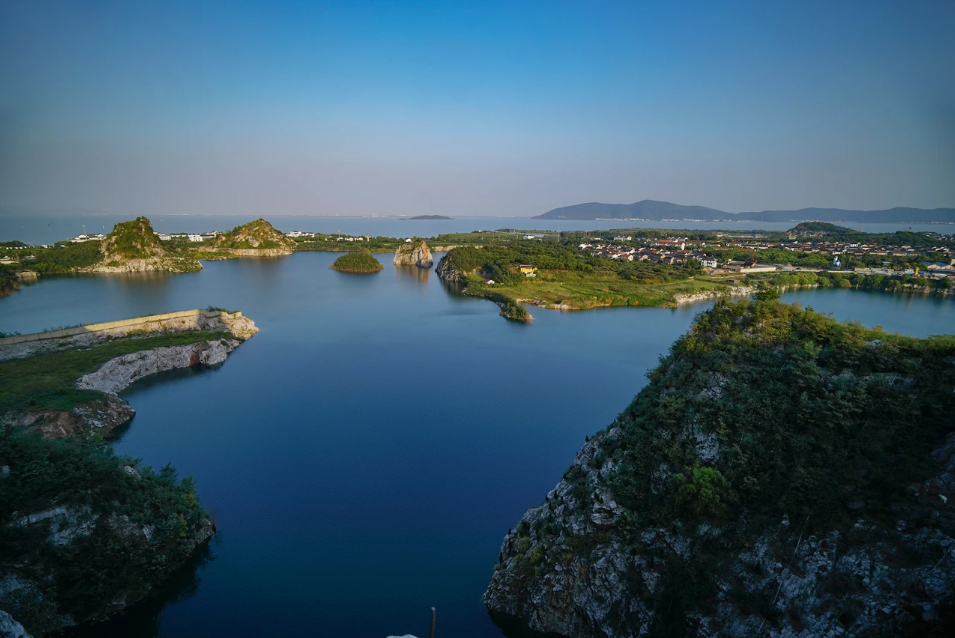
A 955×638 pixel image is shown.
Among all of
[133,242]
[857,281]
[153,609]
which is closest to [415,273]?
[133,242]

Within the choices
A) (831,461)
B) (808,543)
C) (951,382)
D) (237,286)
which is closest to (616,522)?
(808,543)

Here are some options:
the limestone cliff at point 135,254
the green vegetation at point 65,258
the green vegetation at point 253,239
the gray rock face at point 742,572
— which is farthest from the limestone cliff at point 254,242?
the gray rock face at point 742,572

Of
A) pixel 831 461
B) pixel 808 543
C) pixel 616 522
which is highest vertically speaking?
pixel 831 461

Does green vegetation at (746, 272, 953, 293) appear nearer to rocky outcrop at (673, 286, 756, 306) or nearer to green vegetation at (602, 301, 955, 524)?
rocky outcrop at (673, 286, 756, 306)

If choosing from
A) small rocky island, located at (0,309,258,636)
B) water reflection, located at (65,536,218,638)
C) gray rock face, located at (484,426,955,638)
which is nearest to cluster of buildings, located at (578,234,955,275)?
gray rock face, located at (484,426,955,638)

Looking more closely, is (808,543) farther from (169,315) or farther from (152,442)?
(169,315)

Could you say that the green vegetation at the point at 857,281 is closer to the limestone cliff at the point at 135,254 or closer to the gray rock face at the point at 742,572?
the gray rock face at the point at 742,572

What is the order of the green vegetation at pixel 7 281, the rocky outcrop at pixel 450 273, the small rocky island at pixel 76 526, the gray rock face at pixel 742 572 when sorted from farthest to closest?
the rocky outcrop at pixel 450 273
the green vegetation at pixel 7 281
the small rocky island at pixel 76 526
the gray rock face at pixel 742 572
